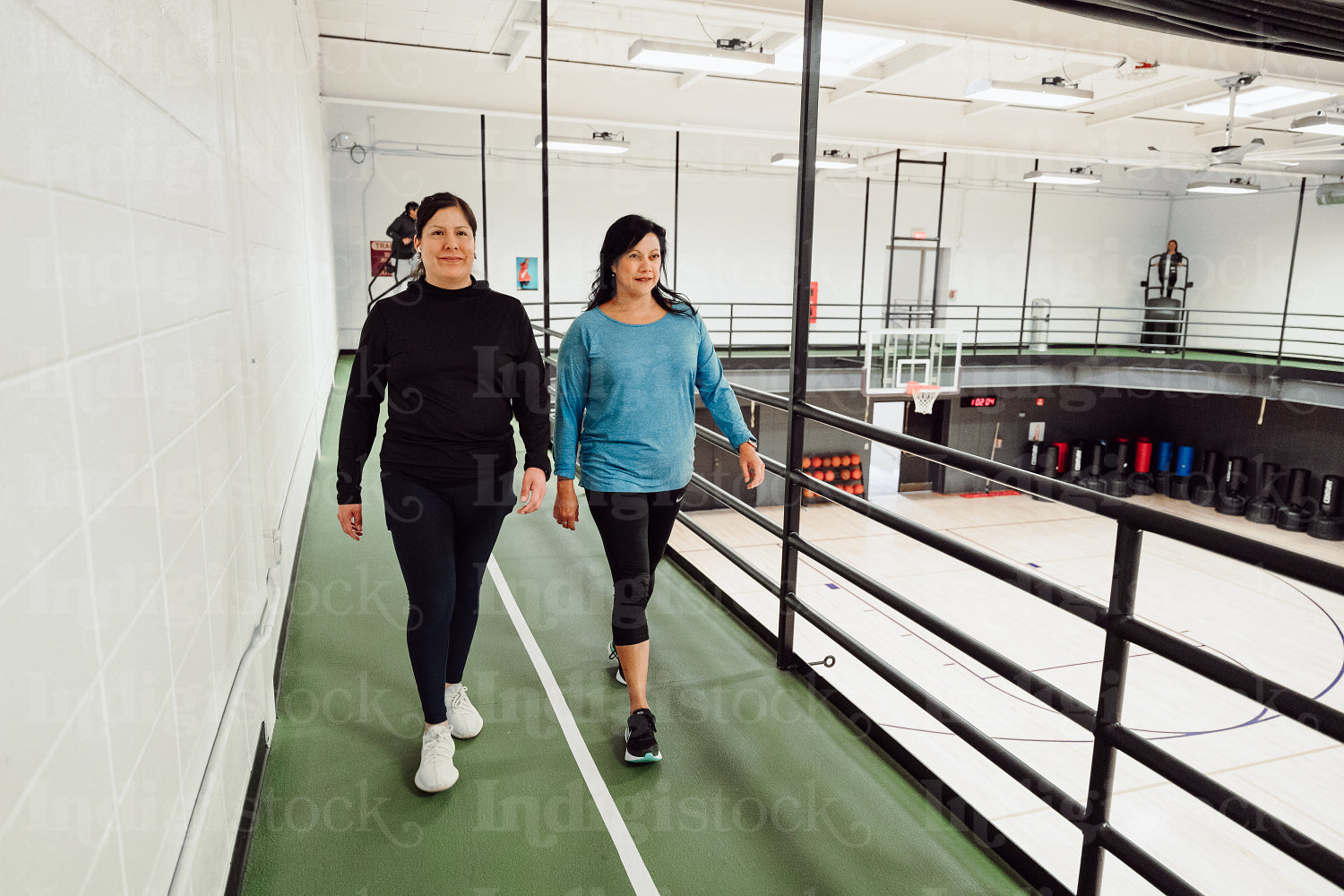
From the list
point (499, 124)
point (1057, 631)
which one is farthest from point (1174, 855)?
point (499, 124)

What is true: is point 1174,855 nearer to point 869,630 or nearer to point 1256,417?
point 869,630

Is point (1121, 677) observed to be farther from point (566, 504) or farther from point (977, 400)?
point (977, 400)

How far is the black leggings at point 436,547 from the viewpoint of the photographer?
85.8 inches

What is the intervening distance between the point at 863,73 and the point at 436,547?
33.2ft

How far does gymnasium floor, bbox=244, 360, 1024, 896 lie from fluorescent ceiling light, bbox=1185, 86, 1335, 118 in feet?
33.7

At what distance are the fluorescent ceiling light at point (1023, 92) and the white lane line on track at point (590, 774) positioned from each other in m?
7.16

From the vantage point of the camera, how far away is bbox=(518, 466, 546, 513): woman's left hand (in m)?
2.36

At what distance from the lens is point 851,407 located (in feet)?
53.6

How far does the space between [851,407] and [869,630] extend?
269 inches

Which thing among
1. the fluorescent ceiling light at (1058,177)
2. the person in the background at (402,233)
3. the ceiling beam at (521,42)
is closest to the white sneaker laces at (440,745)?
the person in the background at (402,233)

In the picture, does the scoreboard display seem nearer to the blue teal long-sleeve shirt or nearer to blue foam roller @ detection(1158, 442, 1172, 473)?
blue foam roller @ detection(1158, 442, 1172, 473)

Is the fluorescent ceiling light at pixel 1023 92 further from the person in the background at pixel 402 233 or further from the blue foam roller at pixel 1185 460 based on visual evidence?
the blue foam roller at pixel 1185 460

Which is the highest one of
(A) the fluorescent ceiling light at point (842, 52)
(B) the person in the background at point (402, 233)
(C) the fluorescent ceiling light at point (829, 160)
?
(A) the fluorescent ceiling light at point (842, 52)

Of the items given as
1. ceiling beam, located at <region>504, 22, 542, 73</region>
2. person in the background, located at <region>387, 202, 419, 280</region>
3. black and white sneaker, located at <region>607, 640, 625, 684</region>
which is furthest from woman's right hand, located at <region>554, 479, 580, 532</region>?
ceiling beam, located at <region>504, 22, 542, 73</region>
